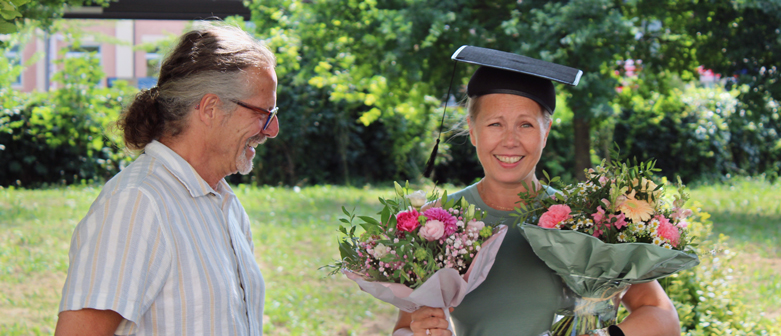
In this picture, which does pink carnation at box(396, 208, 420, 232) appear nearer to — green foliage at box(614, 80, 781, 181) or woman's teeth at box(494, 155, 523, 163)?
woman's teeth at box(494, 155, 523, 163)

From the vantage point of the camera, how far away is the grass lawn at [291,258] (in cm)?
547

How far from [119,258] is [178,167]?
0.39 metres

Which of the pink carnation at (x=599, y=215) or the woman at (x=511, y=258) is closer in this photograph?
the pink carnation at (x=599, y=215)

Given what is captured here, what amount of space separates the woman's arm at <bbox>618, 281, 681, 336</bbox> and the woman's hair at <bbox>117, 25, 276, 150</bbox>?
60.6 inches

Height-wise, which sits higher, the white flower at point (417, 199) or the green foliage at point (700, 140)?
the white flower at point (417, 199)

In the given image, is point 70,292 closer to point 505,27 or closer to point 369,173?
point 505,27

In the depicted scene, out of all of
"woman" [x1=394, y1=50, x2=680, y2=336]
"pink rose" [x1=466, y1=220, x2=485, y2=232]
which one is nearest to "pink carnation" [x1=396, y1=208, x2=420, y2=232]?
"pink rose" [x1=466, y1=220, x2=485, y2=232]

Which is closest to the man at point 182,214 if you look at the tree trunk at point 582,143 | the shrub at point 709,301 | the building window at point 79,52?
the shrub at point 709,301

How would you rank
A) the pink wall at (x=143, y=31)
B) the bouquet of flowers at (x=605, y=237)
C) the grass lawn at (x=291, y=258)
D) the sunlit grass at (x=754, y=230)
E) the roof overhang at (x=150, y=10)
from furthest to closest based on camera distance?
the pink wall at (x=143, y=31) → the roof overhang at (x=150, y=10) → the sunlit grass at (x=754, y=230) → the grass lawn at (x=291, y=258) → the bouquet of flowers at (x=605, y=237)

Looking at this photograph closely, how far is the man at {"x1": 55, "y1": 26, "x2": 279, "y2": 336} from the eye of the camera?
1.61m

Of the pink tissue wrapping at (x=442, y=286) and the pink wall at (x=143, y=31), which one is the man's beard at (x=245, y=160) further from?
the pink wall at (x=143, y=31)

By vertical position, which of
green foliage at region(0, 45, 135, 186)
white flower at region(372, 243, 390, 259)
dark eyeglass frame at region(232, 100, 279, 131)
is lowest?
green foliage at region(0, 45, 135, 186)

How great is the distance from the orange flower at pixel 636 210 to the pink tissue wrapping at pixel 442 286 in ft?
1.29

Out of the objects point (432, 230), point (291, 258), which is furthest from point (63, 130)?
point (432, 230)
